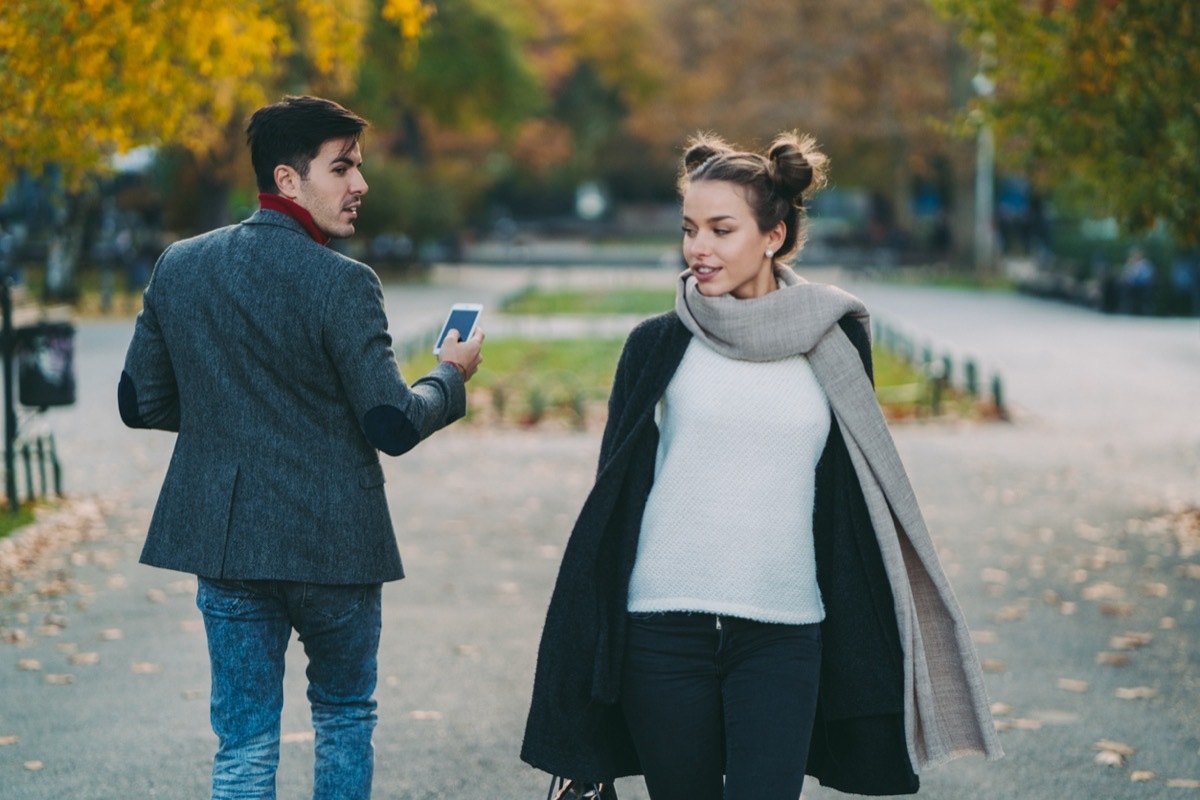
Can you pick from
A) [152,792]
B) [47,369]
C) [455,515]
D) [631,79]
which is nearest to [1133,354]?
[455,515]

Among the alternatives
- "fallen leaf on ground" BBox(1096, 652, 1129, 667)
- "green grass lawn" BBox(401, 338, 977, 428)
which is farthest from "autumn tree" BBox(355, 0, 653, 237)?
"fallen leaf on ground" BBox(1096, 652, 1129, 667)

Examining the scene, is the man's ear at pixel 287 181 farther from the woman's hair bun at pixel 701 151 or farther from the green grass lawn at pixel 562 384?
the green grass lawn at pixel 562 384

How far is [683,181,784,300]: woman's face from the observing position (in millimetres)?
3449

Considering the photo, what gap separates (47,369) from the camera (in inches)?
404

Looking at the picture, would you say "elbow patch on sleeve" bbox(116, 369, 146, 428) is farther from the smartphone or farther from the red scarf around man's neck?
the smartphone

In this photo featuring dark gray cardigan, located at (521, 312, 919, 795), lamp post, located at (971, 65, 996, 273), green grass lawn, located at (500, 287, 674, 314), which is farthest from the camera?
lamp post, located at (971, 65, 996, 273)

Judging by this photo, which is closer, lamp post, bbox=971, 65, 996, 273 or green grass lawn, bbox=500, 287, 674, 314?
green grass lawn, bbox=500, 287, 674, 314

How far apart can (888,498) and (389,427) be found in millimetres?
1080

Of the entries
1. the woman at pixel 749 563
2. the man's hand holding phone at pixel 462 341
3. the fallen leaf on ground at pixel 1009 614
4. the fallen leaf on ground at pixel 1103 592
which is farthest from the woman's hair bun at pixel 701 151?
the fallen leaf on ground at pixel 1103 592

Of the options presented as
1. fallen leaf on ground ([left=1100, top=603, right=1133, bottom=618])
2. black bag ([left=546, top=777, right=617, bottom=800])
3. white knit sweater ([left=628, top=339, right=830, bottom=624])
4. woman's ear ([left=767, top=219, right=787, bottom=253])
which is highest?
woman's ear ([left=767, top=219, right=787, bottom=253])

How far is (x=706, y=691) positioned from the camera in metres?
3.34

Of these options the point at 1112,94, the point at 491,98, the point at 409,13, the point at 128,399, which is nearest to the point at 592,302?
the point at 491,98

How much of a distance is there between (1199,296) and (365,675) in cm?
2882

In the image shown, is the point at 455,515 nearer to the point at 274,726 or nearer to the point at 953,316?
the point at 274,726
